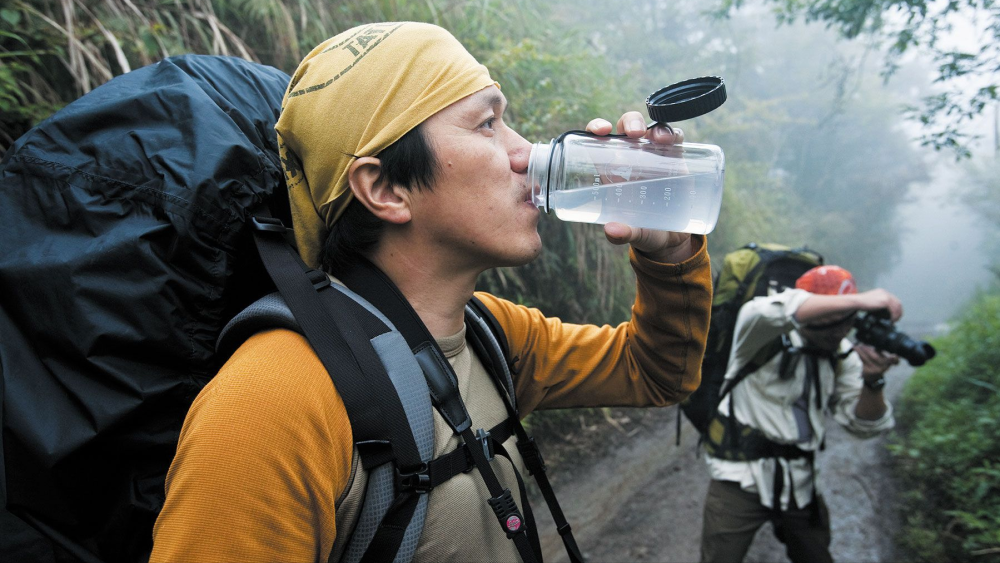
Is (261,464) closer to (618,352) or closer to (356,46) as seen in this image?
(356,46)

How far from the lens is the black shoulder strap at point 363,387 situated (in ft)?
3.38

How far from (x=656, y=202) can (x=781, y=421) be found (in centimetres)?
205

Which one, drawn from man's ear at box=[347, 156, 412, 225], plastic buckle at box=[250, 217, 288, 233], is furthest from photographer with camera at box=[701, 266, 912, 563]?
plastic buckle at box=[250, 217, 288, 233]

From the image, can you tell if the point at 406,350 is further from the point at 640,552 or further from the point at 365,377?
the point at 640,552

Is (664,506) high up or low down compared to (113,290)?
down

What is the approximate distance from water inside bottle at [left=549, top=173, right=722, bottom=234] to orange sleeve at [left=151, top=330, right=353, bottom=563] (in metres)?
0.80

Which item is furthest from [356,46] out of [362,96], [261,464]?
[261,464]

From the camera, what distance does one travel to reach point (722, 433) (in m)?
3.07

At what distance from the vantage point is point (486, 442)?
124 centimetres

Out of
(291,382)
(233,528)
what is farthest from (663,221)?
(233,528)

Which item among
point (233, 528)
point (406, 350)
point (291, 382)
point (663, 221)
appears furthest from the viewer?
point (663, 221)

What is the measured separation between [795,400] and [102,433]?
3076mm

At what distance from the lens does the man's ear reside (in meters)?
1.31


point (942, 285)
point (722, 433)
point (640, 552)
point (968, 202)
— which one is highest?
point (722, 433)
